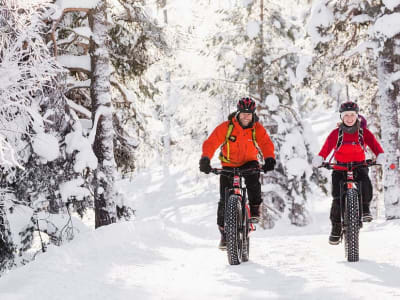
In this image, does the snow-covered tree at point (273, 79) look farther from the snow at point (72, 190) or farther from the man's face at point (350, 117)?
the man's face at point (350, 117)

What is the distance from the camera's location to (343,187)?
7.22 metres

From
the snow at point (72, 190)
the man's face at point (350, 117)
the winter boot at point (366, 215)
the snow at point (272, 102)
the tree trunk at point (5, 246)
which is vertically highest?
the snow at point (272, 102)

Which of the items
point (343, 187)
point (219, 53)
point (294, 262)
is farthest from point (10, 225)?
point (219, 53)

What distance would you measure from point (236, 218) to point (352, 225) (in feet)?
5.16

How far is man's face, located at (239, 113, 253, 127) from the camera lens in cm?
715

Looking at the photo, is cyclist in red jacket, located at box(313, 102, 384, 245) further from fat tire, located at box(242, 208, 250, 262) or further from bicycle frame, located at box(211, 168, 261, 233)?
fat tire, located at box(242, 208, 250, 262)

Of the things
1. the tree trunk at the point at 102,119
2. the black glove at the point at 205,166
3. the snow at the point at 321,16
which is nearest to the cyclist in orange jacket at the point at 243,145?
the black glove at the point at 205,166

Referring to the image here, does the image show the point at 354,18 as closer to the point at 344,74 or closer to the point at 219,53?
the point at 344,74

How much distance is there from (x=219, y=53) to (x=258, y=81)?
190cm

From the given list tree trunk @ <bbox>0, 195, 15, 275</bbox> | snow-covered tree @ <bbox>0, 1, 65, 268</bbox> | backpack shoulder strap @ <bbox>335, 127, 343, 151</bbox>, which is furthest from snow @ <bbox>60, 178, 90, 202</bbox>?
backpack shoulder strap @ <bbox>335, 127, 343, 151</bbox>

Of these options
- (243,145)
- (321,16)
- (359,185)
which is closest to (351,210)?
(359,185)

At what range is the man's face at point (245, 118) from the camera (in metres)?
7.15

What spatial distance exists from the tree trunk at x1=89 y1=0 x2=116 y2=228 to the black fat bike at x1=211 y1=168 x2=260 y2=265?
4666mm

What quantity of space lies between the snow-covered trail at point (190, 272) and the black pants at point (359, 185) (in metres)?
0.71
